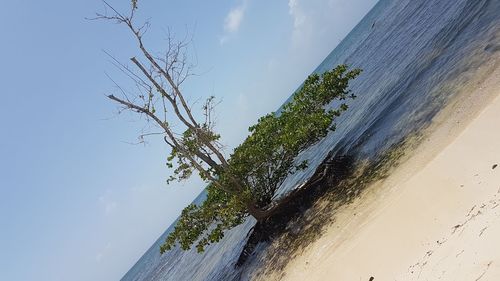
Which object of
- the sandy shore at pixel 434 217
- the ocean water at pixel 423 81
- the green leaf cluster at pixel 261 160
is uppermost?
the green leaf cluster at pixel 261 160

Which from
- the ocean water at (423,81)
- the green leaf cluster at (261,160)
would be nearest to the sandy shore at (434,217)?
the ocean water at (423,81)

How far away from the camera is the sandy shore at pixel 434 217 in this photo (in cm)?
650

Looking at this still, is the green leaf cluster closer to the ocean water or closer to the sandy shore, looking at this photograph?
the ocean water

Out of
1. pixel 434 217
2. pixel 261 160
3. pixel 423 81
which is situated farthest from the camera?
pixel 423 81

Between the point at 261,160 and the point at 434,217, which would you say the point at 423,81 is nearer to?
the point at 261,160

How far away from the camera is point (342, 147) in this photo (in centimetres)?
2081

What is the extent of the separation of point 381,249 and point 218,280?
1512 centimetres

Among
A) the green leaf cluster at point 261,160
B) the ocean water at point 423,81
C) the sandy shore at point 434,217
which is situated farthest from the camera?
the green leaf cluster at point 261,160

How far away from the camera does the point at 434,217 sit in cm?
807

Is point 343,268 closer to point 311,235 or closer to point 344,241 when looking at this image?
point 344,241

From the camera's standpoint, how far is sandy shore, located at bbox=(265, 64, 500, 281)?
650cm

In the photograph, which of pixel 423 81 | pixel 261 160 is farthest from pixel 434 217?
pixel 423 81

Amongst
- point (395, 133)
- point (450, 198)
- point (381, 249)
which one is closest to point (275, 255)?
point (395, 133)

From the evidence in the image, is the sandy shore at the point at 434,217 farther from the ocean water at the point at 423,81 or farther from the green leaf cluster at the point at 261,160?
the green leaf cluster at the point at 261,160
